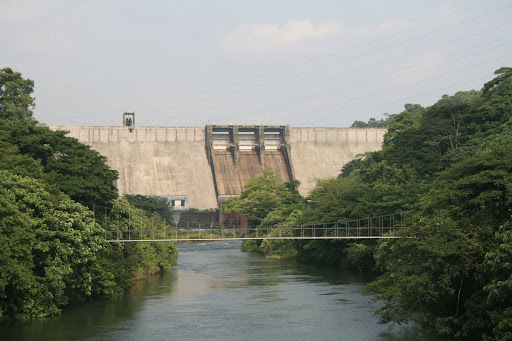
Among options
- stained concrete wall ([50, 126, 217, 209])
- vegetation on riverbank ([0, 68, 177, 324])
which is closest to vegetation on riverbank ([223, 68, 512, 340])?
vegetation on riverbank ([0, 68, 177, 324])

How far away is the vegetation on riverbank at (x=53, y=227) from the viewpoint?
105 ft

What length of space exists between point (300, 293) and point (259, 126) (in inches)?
2753

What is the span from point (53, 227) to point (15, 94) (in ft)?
123

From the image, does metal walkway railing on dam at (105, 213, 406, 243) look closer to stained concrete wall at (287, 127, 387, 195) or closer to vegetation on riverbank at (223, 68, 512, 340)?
vegetation on riverbank at (223, 68, 512, 340)

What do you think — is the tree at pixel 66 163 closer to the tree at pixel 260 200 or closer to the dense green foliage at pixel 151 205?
the tree at pixel 260 200

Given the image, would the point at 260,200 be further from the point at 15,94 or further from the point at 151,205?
the point at 15,94

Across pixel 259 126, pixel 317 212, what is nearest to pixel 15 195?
pixel 317 212

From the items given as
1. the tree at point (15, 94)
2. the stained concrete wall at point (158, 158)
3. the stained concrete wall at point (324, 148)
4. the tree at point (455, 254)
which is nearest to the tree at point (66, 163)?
the tree at point (455, 254)

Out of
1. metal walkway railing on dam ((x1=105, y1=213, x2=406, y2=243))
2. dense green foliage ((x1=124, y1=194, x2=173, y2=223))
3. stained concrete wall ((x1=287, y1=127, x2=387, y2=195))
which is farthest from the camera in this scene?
stained concrete wall ((x1=287, y1=127, x2=387, y2=195))

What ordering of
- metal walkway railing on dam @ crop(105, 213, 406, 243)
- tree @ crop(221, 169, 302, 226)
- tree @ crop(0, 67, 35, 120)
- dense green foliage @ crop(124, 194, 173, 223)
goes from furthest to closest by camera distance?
dense green foliage @ crop(124, 194, 173, 223) < tree @ crop(221, 169, 302, 226) < tree @ crop(0, 67, 35, 120) < metal walkway railing on dam @ crop(105, 213, 406, 243)

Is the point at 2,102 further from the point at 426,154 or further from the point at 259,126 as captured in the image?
the point at 259,126

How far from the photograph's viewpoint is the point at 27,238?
106 feet

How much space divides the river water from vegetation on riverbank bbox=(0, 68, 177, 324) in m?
1.04

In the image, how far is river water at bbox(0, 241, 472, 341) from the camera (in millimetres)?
31531
